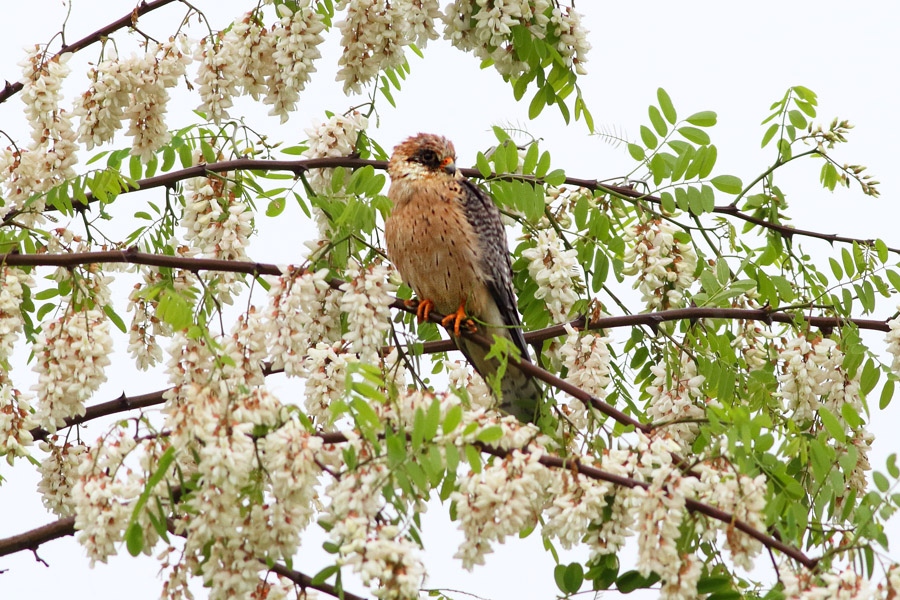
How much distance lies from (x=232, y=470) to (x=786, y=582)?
126cm

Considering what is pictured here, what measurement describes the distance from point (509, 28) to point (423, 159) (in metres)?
1.13

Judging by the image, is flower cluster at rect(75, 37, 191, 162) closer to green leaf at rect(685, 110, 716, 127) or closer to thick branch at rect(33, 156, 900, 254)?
thick branch at rect(33, 156, 900, 254)

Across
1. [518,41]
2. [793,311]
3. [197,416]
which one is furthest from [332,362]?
[793,311]

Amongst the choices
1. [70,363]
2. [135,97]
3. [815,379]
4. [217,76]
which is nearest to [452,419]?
[70,363]

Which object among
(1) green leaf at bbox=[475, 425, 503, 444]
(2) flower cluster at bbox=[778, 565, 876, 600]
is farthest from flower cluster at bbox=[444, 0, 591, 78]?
(2) flower cluster at bbox=[778, 565, 876, 600]

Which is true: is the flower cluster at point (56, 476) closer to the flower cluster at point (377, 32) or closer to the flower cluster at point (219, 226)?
the flower cluster at point (219, 226)

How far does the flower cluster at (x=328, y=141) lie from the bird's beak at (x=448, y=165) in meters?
0.63

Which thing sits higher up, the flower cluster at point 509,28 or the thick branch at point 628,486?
the flower cluster at point 509,28

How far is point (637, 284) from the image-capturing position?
367 cm

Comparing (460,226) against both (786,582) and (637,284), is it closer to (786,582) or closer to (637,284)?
(637,284)

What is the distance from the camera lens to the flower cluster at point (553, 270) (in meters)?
3.43

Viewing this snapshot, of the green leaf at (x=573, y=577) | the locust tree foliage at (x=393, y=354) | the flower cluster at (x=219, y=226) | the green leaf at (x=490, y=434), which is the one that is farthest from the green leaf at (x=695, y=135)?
the green leaf at (x=490, y=434)

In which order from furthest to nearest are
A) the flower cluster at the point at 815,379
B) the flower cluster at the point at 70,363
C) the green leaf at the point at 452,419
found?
1. the flower cluster at the point at 815,379
2. the flower cluster at the point at 70,363
3. the green leaf at the point at 452,419

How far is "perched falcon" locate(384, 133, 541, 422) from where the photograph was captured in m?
4.30
